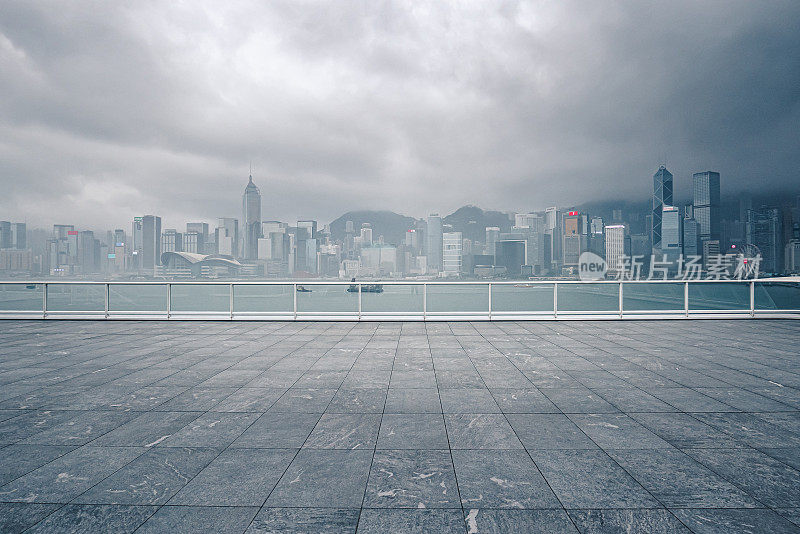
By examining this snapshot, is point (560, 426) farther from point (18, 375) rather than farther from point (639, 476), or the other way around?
point (18, 375)

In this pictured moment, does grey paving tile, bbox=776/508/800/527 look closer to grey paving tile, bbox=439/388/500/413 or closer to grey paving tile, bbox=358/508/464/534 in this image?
grey paving tile, bbox=358/508/464/534

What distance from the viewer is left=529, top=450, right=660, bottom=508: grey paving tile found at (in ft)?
7.79

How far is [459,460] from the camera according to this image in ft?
9.50

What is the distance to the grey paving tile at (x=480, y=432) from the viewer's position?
3.16 meters

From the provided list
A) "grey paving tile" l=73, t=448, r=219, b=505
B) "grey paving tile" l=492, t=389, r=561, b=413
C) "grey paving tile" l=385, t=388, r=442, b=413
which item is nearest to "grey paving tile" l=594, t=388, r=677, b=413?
"grey paving tile" l=492, t=389, r=561, b=413

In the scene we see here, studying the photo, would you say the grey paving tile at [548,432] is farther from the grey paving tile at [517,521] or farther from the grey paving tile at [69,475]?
the grey paving tile at [69,475]

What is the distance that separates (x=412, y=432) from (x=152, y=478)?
2.08 metres

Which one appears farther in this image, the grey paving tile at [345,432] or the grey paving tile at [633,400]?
the grey paving tile at [633,400]

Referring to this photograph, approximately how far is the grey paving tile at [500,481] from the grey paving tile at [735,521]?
76cm

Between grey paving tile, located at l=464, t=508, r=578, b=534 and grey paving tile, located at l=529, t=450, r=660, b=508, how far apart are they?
191 mm

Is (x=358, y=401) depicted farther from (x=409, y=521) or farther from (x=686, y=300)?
(x=686, y=300)

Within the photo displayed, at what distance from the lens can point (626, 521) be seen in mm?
2188

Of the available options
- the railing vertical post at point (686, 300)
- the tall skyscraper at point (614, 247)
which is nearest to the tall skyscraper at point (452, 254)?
the tall skyscraper at point (614, 247)

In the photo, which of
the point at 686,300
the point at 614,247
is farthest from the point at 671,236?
the point at 686,300
